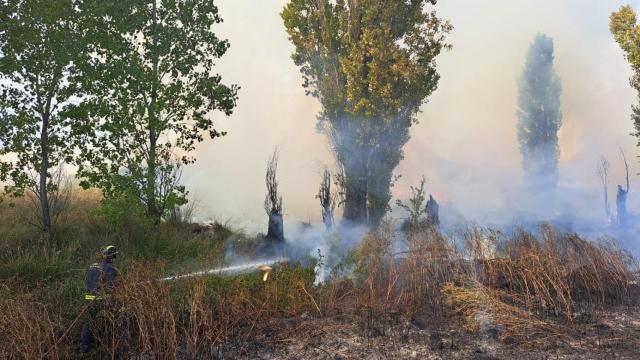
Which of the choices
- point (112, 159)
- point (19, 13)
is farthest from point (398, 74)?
point (19, 13)

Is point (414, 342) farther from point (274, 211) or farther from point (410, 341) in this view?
point (274, 211)

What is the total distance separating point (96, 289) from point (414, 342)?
4.34 m

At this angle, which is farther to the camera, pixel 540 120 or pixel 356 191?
pixel 540 120

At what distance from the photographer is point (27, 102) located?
36.9ft

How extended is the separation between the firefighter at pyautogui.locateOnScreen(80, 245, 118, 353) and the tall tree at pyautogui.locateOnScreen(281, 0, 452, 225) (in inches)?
477

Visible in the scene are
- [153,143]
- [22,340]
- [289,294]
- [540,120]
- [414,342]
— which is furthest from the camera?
[540,120]

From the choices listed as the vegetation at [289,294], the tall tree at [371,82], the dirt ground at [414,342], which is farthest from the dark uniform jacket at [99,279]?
the tall tree at [371,82]

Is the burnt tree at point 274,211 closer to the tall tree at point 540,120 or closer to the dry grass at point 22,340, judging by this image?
the dry grass at point 22,340

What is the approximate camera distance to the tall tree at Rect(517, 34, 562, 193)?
109ft

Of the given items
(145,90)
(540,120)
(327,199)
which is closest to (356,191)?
(327,199)

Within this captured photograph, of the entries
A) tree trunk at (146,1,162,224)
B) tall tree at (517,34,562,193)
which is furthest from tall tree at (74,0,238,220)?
tall tree at (517,34,562,193)

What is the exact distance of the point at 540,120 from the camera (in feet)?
109

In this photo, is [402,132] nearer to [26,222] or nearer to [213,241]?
[213,241]

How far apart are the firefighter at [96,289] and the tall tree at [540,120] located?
31972mm
